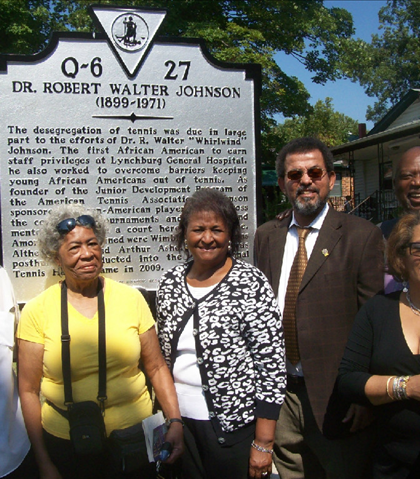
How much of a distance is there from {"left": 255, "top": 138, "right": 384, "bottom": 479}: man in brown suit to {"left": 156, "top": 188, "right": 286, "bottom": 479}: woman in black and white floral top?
36 centimetres

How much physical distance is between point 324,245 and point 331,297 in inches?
11.7

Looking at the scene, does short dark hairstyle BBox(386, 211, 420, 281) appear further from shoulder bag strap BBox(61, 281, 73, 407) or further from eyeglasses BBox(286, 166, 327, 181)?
shoulder bag strap BBox(61, 281, 73, 407)

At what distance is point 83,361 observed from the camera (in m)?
2.35

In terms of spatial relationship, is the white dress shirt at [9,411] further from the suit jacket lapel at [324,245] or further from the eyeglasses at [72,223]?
the suit jacket lapel at [324,245]

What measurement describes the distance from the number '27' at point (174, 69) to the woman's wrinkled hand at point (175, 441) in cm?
248

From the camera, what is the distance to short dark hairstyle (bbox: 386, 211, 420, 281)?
225cm

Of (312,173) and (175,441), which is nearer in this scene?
(175,441)

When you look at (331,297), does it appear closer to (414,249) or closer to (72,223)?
(414,249)

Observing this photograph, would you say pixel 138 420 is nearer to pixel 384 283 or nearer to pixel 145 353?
pixel 145 353

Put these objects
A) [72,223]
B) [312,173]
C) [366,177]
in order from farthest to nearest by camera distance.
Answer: [366,177]
[312,173]
[72,223]

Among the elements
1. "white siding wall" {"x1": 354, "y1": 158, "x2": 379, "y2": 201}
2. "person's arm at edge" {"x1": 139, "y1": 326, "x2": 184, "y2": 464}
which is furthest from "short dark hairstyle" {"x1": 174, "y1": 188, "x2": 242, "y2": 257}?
"white siding wall" {"x1": 354, "y1": 158, "x2": 379, "y2": 201}

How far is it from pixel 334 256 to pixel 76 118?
207 cm

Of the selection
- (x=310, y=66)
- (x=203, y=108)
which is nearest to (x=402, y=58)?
(x=310, y=66)

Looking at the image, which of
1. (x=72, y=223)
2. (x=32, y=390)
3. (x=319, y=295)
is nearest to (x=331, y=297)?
(x=319, y=295)
